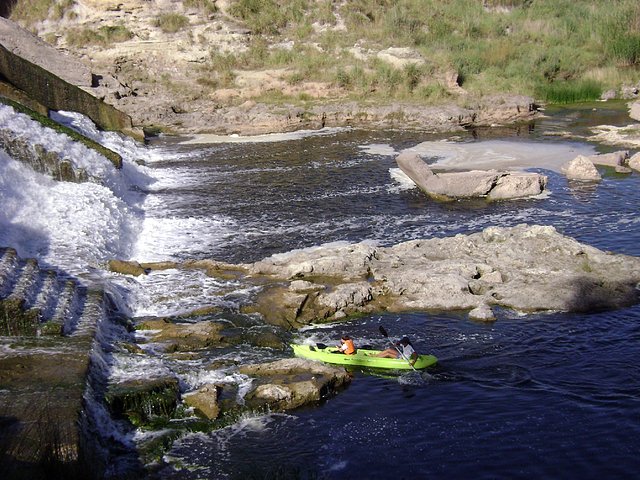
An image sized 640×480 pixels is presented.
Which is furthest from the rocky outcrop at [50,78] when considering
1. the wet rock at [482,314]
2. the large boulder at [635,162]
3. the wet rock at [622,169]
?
the large boulder at [635,162]

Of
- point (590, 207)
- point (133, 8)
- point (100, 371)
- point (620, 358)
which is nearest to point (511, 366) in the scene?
point (620, 358)

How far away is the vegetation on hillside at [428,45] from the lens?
35469mm

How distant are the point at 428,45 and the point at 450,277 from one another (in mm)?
29687

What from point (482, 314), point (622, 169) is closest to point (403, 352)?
point (482, 314)

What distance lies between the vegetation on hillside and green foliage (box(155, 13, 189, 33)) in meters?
0.05

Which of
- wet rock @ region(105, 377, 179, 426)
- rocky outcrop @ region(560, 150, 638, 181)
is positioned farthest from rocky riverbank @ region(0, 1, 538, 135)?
wet rock @ region(105, 377, 179, 426)

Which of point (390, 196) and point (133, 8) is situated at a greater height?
point (133, 8)

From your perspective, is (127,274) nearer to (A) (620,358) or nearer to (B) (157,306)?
(B) (157,306)

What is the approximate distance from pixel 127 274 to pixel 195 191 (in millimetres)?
7884

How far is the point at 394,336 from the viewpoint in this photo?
10977mm

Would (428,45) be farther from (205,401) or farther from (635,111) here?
(205,401)

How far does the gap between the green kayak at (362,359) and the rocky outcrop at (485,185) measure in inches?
392

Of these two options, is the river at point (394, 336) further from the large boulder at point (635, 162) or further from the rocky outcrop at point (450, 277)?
the large boulder at point (635, 162)

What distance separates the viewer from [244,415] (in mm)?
8602
